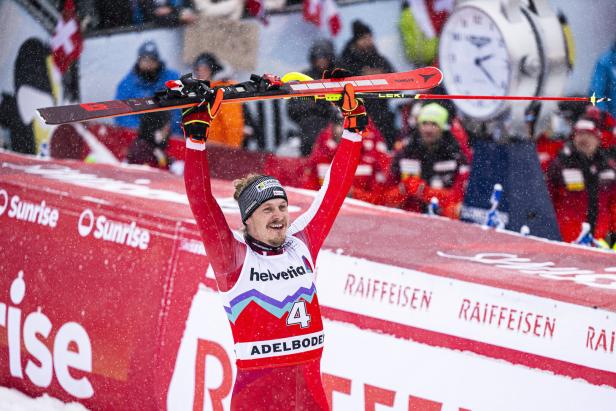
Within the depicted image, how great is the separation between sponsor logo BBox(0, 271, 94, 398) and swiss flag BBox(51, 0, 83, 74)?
6.51m

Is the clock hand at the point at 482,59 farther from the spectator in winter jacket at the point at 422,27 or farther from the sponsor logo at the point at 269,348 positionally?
the sponsor logo at the point at 269,348

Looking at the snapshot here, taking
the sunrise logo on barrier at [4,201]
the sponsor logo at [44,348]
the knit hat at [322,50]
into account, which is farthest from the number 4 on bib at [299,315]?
the knit hat at [322,50]

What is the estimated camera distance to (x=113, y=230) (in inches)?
251

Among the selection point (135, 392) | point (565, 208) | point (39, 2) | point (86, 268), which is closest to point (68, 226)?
point (86, 268)

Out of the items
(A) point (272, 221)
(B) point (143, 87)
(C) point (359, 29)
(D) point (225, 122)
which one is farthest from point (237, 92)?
(B) point (143, 87)

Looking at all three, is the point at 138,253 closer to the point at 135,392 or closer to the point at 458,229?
the point at 135,392

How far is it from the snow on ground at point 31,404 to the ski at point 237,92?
292 cm

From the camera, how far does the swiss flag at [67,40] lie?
12836 millimetres

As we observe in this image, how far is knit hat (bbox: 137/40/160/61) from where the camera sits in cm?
1091

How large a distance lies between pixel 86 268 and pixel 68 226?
34 cm

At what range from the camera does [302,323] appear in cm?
434

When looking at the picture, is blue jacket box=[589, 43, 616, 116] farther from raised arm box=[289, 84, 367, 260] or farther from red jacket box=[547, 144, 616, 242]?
raised arm box=[289, 84, 367, 260]

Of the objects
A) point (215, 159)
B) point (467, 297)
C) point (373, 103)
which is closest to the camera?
point (467, 297)

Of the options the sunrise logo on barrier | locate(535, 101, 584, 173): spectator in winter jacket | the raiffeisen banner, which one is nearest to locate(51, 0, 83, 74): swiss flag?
the raiffeisen banner
